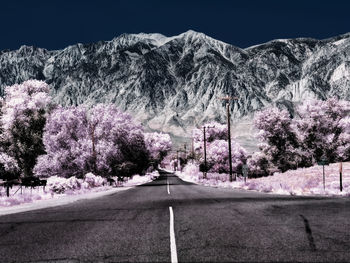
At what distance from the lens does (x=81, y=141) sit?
150 ft

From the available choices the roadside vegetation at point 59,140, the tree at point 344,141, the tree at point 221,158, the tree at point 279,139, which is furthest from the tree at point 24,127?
the tree at point 344,141

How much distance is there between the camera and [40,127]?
53.5 m

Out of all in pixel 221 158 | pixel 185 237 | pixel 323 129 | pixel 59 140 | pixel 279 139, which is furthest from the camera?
pixel 221 158

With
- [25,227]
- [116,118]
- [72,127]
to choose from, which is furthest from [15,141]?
[25,227]

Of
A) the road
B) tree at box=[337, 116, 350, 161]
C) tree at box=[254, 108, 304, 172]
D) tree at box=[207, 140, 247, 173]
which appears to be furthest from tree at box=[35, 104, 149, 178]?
tree at box=[337, 116, 350, 161]

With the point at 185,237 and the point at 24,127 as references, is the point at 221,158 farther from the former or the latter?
the point at 185,237

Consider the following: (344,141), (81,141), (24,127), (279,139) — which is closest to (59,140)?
(81,141)

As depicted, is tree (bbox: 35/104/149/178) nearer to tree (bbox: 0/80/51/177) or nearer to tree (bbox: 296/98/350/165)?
tree (bbox: 0/80/51/177)

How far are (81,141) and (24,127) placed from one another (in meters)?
11.0

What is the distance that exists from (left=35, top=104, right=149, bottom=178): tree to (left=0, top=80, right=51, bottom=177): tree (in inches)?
226

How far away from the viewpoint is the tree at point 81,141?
4500 centimetres

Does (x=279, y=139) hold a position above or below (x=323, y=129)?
below

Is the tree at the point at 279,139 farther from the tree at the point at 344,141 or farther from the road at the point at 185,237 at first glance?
the road at the point at 185,237

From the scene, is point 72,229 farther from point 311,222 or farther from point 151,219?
point 311,222
